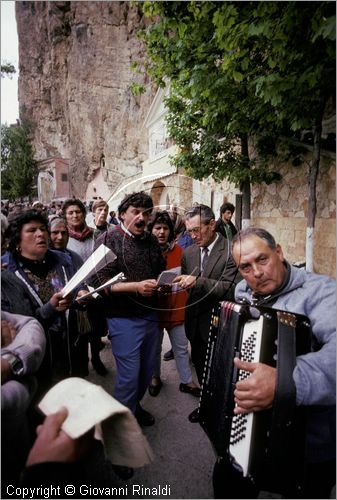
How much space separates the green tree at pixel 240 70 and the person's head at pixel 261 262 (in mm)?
1702

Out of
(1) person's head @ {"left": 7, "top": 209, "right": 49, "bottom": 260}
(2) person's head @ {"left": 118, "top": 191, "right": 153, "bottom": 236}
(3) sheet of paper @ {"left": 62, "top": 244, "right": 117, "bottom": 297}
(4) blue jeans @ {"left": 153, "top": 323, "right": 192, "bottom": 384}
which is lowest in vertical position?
(4) blue jeans @ {"left": 153, "top": 323, "right": 192, "bottom": 384}

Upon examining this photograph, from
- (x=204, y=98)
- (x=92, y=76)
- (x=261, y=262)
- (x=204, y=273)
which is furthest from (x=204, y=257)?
(x=92, y=76)

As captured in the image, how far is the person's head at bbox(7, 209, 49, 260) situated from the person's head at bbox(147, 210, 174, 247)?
50.6 inches

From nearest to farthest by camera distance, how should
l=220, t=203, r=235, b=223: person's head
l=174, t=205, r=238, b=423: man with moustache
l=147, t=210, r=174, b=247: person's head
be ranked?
l=174, t=205, r=238, b=423: man with moustache
l=147, t=210, r=174, b=247: person's head
l=220, t=203, r=235, b=223: person's head

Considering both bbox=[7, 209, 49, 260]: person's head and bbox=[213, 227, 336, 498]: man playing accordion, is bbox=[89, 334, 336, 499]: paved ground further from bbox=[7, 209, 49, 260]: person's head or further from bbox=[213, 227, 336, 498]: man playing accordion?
bbox=[7, 209, 49, 260]: person's head

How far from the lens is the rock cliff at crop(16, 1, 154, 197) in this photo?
2348cm

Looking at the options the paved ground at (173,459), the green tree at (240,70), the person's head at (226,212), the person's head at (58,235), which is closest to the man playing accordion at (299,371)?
the paved ground at (173,459)

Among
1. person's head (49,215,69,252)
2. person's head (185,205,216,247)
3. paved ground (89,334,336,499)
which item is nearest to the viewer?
paved ground (89,334,336,499)

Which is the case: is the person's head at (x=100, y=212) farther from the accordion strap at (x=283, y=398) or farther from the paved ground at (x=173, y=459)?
the accordion strap at (x=283, y=398)

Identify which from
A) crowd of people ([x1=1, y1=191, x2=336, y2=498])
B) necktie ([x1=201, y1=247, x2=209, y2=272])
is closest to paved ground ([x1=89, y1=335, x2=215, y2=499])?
crowd of people ([x1=1, y1=191, x2=336, y2=498])

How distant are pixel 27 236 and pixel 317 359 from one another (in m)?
2.05

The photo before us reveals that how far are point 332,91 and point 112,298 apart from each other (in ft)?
13.6

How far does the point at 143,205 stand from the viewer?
2277 millimetres

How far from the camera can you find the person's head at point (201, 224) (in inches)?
100
